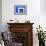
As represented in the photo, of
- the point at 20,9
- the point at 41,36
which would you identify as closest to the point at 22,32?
the point at 41,36

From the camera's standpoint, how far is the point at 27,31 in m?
6.12

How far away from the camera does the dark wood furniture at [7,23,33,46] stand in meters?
6.06

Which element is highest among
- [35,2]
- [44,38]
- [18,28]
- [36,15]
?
[35,2]

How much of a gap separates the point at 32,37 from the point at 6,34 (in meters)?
1.37

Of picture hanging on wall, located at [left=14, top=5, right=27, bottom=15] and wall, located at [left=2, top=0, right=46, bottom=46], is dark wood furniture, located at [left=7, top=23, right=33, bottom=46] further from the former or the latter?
picture hanging on wall, located at [left=14, top=5, right=27, bottom=15]

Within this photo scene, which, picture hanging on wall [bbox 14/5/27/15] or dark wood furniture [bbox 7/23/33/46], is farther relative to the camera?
picture hanging on wall [bbox 14/5/27/15]

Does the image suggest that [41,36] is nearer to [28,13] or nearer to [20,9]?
[28,13]

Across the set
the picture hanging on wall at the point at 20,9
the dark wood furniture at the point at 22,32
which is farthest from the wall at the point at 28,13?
the dark wood furniture at the point at 22,32

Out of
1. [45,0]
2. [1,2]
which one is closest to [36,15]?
[45,0]

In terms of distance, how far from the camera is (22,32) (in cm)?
614

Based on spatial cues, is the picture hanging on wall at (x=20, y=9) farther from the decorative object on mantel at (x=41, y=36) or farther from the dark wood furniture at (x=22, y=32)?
the decorative object on mantel at (x=41, y=36)

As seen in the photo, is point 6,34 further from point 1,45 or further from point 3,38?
point 1,45

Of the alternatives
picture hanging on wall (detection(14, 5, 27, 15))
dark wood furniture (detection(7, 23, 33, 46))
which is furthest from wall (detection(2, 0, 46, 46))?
dark wood furniture (detection(7, 23, 33, 46))

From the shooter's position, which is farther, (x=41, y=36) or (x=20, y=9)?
(x=20, y=9)
